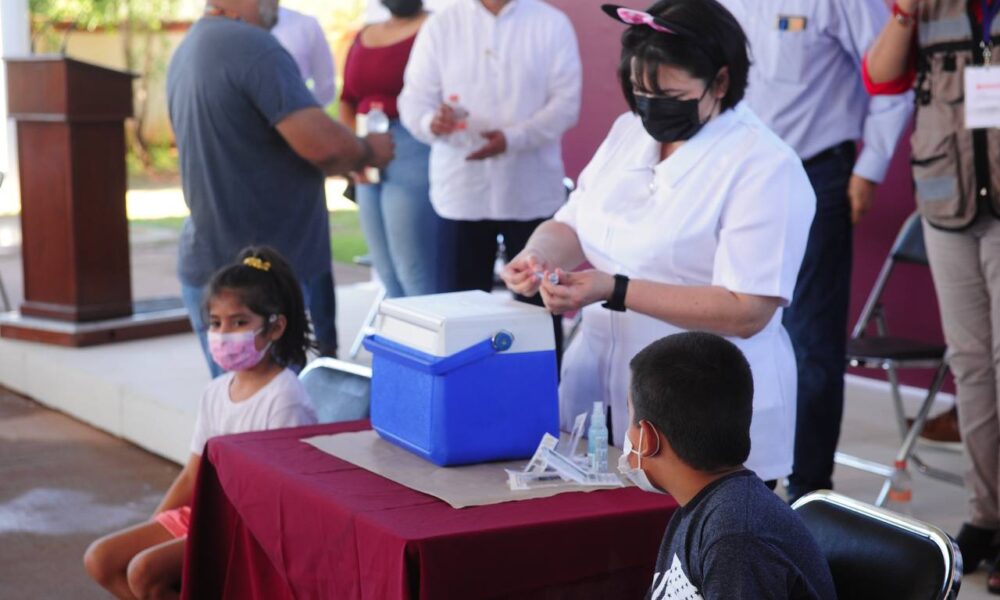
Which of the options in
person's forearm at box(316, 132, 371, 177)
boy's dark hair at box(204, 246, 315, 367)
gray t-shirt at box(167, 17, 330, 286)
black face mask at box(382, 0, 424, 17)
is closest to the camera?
boy's dark hair at box(204, 246, 315, 367)

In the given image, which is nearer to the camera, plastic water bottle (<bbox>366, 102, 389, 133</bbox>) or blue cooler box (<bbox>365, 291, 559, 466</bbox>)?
blue cooler box (<bbox>365, 291, 559, 466</bbox>)

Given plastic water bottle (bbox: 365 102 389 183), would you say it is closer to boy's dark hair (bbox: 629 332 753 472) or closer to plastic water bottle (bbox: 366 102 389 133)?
plastic water bottle (bbox: 366 102 389 133)

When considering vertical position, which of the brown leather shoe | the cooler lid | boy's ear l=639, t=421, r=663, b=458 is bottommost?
the brown leather shoe

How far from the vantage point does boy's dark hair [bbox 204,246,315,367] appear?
316 centimetres

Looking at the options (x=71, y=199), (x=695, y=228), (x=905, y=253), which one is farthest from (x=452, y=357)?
(x=71, y=199)

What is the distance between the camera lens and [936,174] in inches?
137

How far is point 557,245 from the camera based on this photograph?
112 inches

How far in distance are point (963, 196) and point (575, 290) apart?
142 cm

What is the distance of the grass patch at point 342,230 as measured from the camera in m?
11.3

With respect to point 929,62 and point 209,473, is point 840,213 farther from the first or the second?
point 209,473

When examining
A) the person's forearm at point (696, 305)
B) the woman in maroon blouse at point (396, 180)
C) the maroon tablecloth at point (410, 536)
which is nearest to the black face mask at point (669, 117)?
the person's forearm at point (696, 305)

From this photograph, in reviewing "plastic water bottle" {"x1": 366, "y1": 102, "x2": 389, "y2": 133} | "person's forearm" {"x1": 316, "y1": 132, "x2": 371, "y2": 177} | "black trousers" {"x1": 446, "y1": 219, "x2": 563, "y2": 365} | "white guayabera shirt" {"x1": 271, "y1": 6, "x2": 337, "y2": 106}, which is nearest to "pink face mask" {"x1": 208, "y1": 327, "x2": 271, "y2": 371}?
"person's forearm" {"x1": 316, "y1": 132, "x2": 371, "y2": 177}

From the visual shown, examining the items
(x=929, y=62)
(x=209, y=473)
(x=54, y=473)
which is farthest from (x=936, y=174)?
(x=54, y=473)

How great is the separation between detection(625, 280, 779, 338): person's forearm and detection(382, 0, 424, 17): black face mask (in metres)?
3.13
